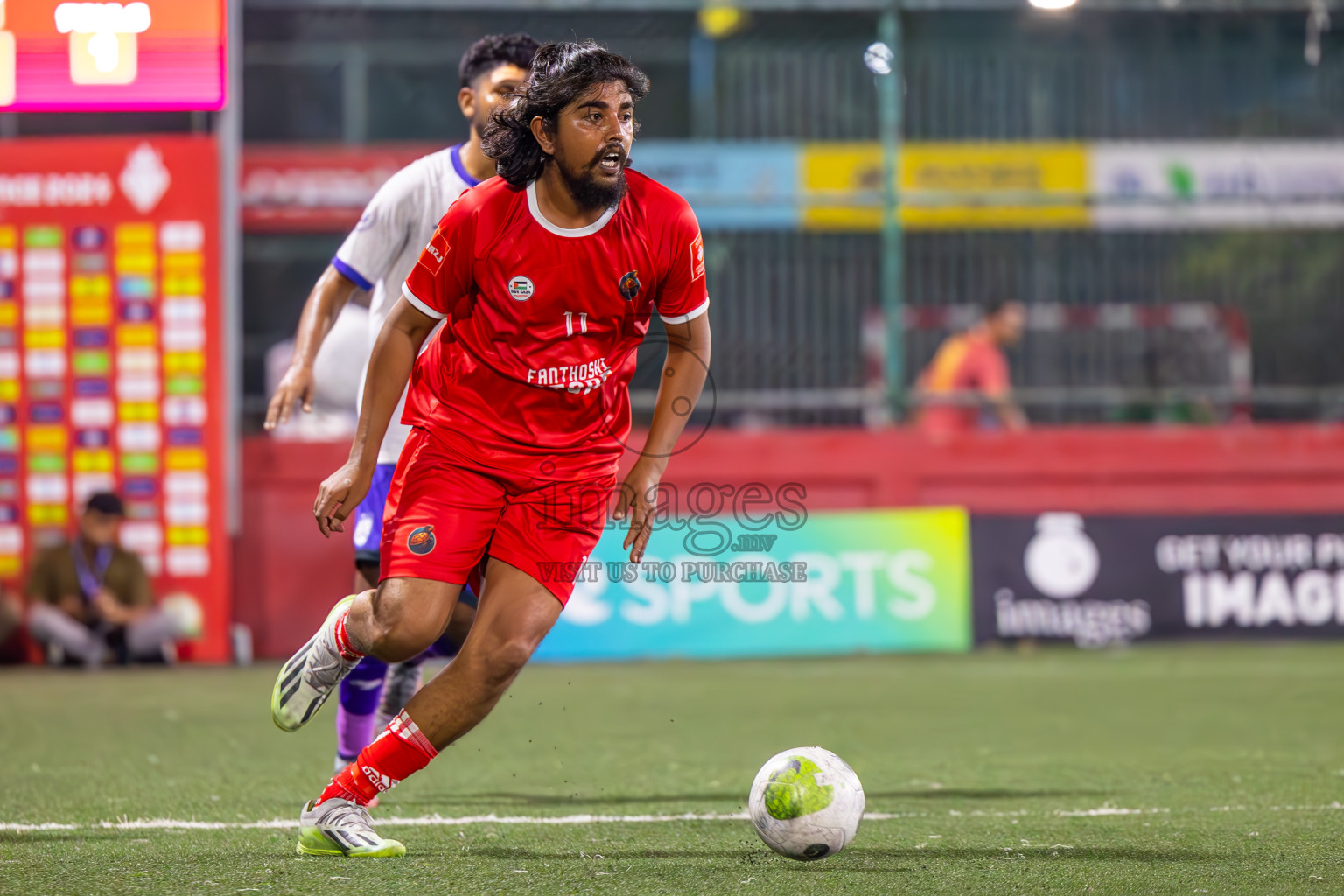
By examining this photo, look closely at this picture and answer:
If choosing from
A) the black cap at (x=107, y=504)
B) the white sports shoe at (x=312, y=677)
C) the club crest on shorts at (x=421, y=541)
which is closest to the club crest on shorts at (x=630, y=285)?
the club crest on shorts at (x=421, y=541)

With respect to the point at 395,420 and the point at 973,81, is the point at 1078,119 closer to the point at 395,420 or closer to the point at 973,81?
the point at 973,81

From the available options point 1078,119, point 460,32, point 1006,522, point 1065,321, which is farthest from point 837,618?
point 460,32

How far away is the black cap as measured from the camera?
10891 millimetres

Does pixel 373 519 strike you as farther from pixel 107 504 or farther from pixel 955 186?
pixel 955 186

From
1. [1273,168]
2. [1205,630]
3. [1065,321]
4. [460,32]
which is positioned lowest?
[1205,630]

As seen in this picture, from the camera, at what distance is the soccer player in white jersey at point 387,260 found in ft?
18.3

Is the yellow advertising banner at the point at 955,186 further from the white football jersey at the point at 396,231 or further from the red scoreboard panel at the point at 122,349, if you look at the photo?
the white football jersey at the point at 396,231

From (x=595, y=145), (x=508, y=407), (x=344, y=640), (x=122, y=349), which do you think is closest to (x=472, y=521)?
(x=508, y=407)

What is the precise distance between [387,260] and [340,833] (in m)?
1.95

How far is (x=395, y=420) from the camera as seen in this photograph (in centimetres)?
569

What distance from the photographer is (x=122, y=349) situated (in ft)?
37.2

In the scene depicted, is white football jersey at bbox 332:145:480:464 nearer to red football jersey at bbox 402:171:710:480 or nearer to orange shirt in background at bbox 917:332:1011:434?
Answer: red football jersey at bbox 402:171:710:480

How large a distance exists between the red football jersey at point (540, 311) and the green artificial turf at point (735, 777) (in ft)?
3.64

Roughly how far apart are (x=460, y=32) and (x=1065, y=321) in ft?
17.9
